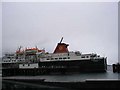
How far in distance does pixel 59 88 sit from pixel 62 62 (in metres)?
23.1

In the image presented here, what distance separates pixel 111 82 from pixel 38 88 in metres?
3.65

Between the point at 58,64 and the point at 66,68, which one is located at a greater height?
the point at 58,64

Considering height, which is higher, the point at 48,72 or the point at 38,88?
the point at 38,88

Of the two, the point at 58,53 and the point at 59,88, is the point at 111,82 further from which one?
the point at 58,53

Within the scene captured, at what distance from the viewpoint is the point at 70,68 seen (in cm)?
3369

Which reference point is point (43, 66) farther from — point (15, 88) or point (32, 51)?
point (15, 88)

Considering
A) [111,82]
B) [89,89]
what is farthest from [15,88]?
[111,82]

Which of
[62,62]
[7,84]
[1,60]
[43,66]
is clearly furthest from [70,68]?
[7,84]

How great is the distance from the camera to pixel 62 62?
33531 mm

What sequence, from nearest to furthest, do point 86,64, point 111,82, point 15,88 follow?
point 111,82
point 15,88
point 86,64

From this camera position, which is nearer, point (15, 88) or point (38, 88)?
point (38, 88)

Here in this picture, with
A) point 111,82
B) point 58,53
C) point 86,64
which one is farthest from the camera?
point 58,53

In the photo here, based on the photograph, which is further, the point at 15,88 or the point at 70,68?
the point at 70,68

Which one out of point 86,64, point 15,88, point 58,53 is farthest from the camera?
point 58,53
